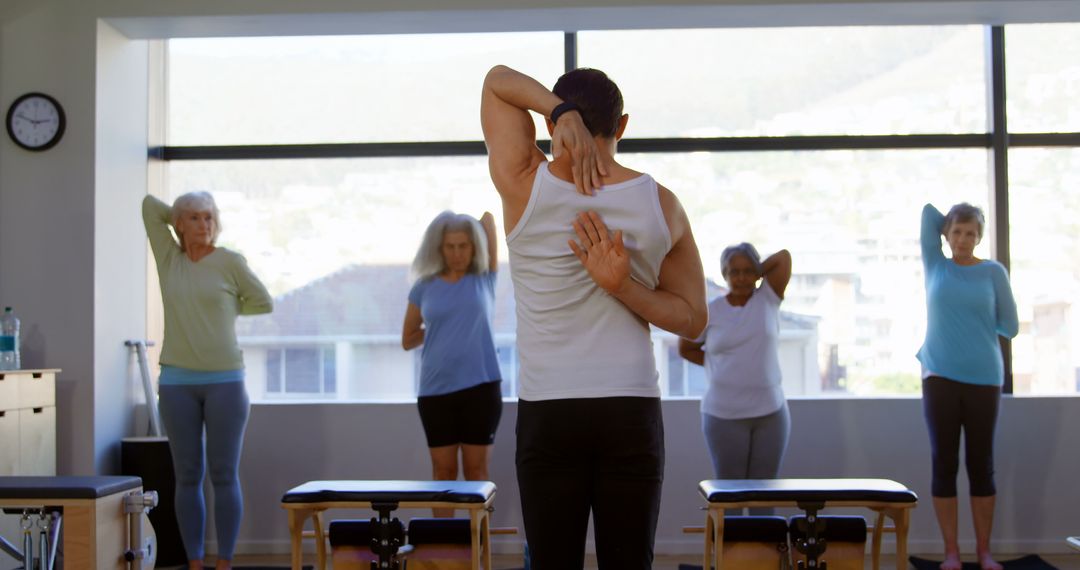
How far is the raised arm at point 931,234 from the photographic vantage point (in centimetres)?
412

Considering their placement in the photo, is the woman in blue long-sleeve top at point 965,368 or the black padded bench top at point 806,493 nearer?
the black padded bench top at point 806,493

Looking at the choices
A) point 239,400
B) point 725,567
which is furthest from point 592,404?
point 239,400

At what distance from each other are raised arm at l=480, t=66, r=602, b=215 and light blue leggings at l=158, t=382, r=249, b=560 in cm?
243

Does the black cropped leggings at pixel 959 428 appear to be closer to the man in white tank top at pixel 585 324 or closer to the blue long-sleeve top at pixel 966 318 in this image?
the blue long-sleeve top at pixel 966 318

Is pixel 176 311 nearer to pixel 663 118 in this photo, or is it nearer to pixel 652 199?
pixel 663 118

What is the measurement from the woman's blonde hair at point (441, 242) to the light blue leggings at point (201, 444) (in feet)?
2.76

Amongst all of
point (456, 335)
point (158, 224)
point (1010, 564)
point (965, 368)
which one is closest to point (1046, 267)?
point (965, 368)

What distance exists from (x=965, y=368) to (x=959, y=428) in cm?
24

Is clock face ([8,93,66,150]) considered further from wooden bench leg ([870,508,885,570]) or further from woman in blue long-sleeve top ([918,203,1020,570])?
woman in blue long-sleeve top ([918,203,1020,570])

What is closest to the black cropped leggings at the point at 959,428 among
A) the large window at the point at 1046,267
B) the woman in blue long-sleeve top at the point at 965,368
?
the woman in blue long-sleeve top at the point at 965,368

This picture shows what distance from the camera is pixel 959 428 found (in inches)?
158

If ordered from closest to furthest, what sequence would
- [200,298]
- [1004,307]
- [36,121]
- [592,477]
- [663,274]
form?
[592,477]
[663,274]
[200,298]
[1004,307]
[36,121]

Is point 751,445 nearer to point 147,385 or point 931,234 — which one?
point 931,234

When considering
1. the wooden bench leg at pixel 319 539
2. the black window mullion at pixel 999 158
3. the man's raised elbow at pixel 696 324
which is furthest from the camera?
the black window mullion at pixel 999 158
